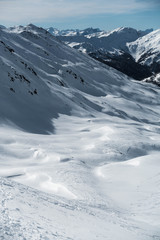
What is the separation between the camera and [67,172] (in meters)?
16.4

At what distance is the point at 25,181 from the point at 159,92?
88373 millimetres

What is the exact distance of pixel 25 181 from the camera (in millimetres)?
14406

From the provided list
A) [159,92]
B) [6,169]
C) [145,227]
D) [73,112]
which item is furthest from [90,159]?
[159,92]

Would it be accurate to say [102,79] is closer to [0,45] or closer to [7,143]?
[0,45]

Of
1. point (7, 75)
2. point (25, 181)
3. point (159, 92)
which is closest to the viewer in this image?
point (25, 181)

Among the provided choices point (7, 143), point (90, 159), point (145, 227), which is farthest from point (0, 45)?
point (145, 227)

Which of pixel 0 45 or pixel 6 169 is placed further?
pixel 0 45

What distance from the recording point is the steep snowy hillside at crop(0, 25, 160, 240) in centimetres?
816

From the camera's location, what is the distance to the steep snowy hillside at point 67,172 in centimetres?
816

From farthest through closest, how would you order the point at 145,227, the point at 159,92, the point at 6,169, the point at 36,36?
1. the point at 36,36
2. the point at 159,92
3. the point at 6,169
4. the point at 145,227

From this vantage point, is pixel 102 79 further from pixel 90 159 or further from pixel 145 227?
pixel 145 227

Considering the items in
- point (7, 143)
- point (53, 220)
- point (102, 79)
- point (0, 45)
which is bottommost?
point (102, 79)

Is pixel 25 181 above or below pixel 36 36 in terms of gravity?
below

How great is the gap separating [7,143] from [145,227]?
1427cm
